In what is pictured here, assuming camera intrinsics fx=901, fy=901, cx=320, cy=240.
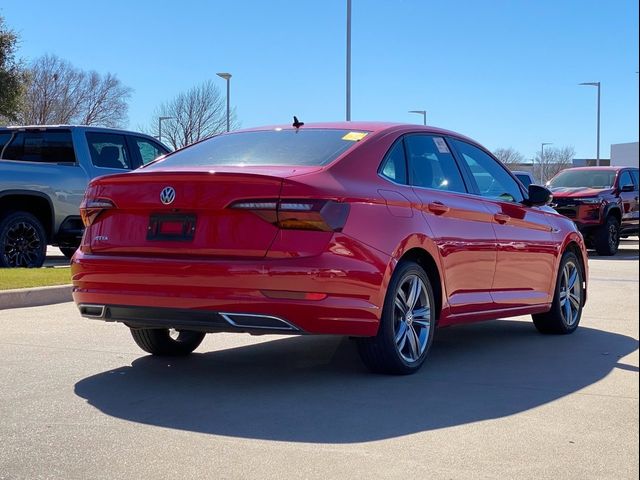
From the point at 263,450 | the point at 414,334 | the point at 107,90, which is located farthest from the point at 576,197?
the point at 107,90

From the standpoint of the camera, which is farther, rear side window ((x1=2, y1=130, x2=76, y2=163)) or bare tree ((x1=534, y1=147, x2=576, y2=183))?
bare tree ((x1=534, y1=147, x2=576, y2=183))

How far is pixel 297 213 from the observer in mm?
4941

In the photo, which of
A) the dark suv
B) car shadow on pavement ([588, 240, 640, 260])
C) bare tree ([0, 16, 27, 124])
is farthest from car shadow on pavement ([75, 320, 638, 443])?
bare tree ([0, 16, 27, 124])

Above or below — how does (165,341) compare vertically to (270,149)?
below

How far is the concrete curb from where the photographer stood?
8.70 metres

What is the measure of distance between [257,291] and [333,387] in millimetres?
828

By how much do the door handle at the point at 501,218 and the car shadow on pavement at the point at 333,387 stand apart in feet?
3.19

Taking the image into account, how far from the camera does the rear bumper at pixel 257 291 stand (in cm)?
491

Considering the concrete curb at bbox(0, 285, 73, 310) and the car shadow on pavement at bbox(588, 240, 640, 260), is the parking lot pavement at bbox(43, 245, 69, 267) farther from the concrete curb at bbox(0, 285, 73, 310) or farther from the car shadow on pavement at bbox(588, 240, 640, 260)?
the car shadow on pavement at bbox(588, 240, 640, 260)

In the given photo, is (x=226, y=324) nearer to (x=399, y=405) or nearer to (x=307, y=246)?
(x=307, y=246)

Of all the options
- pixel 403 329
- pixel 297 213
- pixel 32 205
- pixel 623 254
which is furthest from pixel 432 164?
pixel 623 254

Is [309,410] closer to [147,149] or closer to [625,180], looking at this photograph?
[147,149]

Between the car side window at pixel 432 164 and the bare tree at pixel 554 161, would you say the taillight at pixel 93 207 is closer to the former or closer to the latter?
the car side window at pixel 432 164

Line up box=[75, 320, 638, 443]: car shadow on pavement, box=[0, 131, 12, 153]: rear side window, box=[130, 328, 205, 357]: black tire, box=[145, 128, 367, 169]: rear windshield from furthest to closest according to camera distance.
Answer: box=[0, 131, 12, 153]: rear side window
box=[130, 328, 205, 357]: black tire
box=[145, 128, 367, 169]: rear windshield
box=[75, 320, 638, 443]: car shadow on pavement
